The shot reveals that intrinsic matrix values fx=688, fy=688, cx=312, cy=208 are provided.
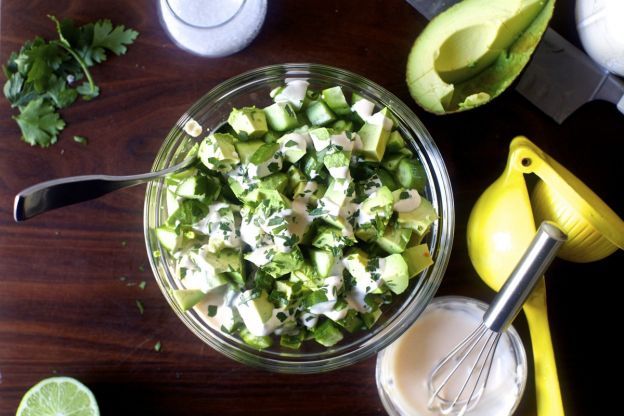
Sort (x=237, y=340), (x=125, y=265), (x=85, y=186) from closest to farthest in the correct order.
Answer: (x=85, y=186)
(x=237, y=340)
(x=125, y=265)

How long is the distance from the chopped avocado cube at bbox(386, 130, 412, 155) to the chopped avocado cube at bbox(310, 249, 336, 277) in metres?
0.25

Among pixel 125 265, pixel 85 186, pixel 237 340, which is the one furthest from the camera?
pixel 125 265

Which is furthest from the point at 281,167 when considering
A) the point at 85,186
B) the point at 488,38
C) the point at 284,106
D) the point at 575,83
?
the point at 575,83

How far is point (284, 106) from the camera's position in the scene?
128cm

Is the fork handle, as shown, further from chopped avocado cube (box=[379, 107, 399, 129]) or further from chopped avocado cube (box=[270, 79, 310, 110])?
chopped avocado cube (box=[379, 107, 399, 129])

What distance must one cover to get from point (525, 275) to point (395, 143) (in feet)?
1.13

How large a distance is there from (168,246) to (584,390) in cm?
95

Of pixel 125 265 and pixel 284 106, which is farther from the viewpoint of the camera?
pixel 125 265

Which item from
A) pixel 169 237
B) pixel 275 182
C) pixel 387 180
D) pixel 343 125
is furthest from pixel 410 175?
pixel 169 237

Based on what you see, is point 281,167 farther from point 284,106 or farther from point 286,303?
point 286,303

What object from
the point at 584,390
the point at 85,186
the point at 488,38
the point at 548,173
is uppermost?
the point at 488,38

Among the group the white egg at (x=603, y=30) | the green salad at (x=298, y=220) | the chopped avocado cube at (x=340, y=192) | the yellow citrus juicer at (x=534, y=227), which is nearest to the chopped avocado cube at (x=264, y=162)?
the green salad at (x=298, y=220)

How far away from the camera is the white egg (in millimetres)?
1336

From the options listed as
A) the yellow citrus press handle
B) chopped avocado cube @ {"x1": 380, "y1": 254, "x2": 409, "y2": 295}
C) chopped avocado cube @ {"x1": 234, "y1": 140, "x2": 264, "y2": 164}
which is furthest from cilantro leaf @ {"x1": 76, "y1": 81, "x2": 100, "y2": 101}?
the yellow citrus press handle
